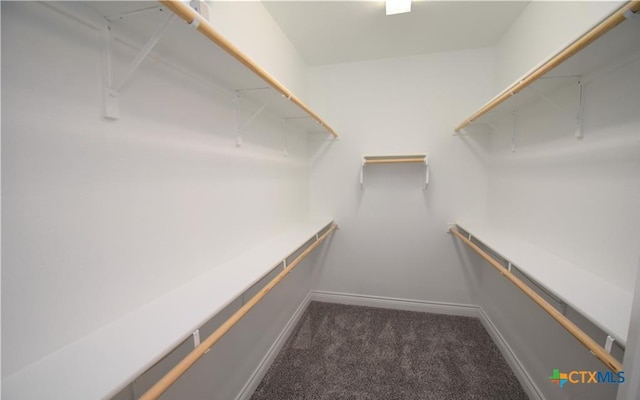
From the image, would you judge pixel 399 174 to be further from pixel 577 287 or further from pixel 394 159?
pixel 577 287

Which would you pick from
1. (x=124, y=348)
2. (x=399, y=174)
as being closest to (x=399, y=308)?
(x=399, y=174)

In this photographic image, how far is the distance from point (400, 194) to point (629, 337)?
6.15 feet

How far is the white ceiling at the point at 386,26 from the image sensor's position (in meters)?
1.70

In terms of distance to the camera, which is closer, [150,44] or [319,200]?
[150,44]

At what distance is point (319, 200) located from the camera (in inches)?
104

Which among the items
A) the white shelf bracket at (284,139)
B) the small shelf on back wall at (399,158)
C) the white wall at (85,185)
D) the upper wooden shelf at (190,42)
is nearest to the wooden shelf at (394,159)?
the small shelf on back wall at (399,158)

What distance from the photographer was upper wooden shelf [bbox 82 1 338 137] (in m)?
0.65

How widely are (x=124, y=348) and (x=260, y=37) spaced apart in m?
1.85

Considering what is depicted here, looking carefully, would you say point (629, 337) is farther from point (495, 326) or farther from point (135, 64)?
point (495, 326)

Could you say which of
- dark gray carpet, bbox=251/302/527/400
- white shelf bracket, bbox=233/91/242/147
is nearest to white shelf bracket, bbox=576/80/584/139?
dark gray carpet, bbox=251/302/527/400

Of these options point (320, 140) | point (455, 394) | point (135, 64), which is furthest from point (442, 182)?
point (135, 64)

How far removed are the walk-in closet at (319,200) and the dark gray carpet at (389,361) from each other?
16 mm

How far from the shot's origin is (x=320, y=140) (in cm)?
259

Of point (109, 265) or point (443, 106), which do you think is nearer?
point (109, 265)
